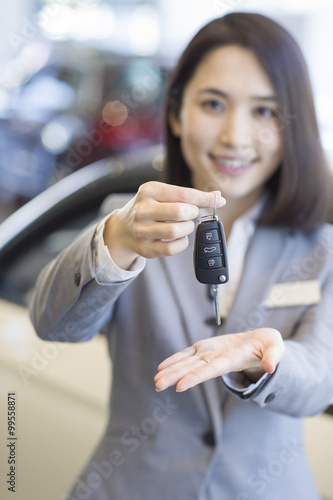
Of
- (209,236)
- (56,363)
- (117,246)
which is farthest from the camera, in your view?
(56,363)

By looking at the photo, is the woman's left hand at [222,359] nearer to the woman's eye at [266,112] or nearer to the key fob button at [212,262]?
the key fob button at [212,262]

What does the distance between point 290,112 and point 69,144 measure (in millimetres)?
2669

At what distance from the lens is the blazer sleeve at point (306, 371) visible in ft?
1.79

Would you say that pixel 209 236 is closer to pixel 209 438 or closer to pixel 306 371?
pixel 306 371

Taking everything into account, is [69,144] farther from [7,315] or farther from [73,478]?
[73,478]

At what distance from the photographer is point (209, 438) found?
68 centimetres

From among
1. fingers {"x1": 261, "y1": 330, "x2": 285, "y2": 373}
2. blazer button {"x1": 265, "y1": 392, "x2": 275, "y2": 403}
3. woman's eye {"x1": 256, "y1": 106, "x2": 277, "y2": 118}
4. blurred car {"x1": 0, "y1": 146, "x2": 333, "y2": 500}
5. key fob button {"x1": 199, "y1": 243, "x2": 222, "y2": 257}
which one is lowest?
blurred car {"x1": 0, "y1": 146, "x2": 333, "y2": 500}

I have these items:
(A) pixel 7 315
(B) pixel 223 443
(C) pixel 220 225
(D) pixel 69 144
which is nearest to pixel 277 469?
(B) pixel 223 443

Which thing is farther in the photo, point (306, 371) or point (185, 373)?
point (306, 371)

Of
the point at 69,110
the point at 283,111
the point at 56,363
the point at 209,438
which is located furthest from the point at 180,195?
the point at 69,110

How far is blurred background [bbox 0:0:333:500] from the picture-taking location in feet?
2.42

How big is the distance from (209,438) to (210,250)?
34 cm

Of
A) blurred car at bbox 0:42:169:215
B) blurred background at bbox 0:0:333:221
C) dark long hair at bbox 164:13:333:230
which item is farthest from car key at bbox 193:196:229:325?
blurred car at bbox 0:42:169:215

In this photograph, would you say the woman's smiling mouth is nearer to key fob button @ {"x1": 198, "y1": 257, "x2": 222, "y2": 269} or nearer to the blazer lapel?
the blazer lapel
